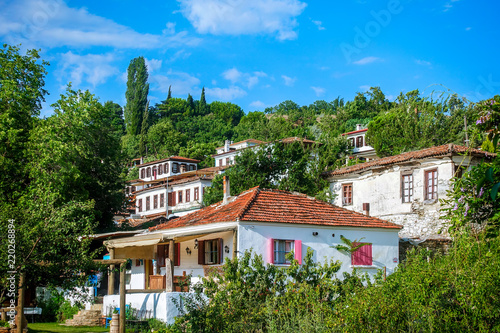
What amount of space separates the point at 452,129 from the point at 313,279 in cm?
3447

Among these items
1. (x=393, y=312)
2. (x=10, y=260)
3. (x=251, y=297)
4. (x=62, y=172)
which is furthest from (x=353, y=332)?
(x=62, y=172)

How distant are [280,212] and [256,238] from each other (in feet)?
6.19

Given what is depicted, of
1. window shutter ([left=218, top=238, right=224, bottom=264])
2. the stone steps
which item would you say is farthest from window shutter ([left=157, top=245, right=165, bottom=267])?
the stone steps

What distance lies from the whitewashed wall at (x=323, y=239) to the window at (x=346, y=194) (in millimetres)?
9076

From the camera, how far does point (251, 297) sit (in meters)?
11.1

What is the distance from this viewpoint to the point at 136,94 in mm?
100688

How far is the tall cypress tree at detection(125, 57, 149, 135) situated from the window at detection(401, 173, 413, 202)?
7337 centimetres

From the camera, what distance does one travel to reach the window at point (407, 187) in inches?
1095

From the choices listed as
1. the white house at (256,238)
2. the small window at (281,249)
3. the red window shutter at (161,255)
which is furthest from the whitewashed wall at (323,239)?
the red window shutter at (161,255)

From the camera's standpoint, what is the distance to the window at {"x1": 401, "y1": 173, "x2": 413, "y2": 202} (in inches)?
1095

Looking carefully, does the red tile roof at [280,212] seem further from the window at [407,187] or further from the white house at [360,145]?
the white house at [360,145]

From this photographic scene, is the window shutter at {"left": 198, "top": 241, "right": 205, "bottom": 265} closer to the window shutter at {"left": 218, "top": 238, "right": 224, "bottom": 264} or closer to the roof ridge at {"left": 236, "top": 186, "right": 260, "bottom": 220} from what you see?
the window shutter at {"left": 218, "top": 238, "right": 224, "bottom": 264}

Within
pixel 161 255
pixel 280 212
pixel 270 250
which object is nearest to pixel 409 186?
pixel 280 212

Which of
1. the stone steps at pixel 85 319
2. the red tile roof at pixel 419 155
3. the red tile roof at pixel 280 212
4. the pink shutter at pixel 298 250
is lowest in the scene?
the stone steps at pixel 85 319
